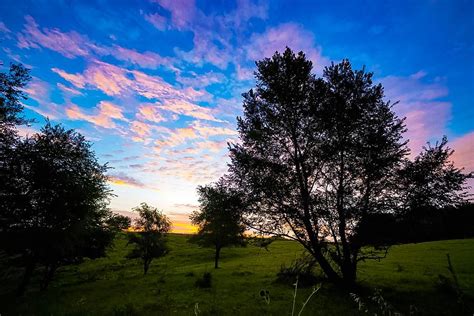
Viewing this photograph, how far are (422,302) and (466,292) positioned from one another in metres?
5.72

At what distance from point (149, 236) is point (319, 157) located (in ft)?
108

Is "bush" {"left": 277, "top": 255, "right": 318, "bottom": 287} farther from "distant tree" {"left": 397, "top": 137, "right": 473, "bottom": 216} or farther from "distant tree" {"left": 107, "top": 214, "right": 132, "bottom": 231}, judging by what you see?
"distant tree" {"left": 107, "top": 214, "right": 132, "bottom": 231}

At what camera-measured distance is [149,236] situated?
44.4 metres

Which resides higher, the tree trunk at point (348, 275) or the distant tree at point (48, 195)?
the distant tree at point (48, 195)

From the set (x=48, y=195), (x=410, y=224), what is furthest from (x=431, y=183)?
(x=48, y=195)

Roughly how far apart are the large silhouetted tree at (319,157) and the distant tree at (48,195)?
55.3 ft

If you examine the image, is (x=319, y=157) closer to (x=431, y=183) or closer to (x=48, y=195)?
(x=431, y=183)

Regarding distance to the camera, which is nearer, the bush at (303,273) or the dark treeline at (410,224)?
the dark treeline at (410,224)

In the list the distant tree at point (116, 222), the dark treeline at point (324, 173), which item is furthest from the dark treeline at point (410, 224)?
the distant tree at point (116, 222)

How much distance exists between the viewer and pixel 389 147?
21.0m

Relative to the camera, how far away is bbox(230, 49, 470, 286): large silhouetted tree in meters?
20.7

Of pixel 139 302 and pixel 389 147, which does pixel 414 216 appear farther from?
pixel 139 302

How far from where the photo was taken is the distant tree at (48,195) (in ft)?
80.8

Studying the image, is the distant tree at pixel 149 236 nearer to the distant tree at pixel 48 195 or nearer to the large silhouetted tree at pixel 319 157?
the distant tree at pixel 48 195
